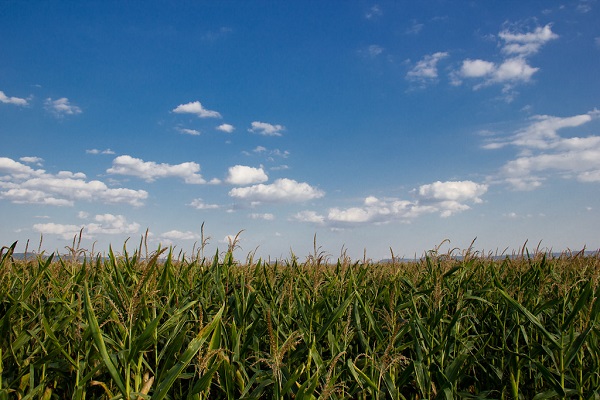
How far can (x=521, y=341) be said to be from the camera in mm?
4750

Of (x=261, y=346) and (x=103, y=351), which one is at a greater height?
(x=103, y=351)

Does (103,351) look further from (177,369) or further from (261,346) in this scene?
(261,346)

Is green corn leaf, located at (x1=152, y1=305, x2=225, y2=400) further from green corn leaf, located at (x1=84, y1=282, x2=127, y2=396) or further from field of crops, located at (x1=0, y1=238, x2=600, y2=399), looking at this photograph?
green corn leaf, located at (x1=84, y1=282, x2=127, y2=396)

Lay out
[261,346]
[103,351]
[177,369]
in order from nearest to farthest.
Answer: [103,351] < [177,369] < [261,346]

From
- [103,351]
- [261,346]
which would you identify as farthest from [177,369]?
[261,346]

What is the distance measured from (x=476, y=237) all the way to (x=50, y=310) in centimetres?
448

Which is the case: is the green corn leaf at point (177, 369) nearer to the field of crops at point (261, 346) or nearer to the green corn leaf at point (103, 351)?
the field of crops at point (261, 346)

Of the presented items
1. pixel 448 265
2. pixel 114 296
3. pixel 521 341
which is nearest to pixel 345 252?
pixel 448 265

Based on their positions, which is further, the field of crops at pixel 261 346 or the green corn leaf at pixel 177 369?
the field of crops at pixel 261 346

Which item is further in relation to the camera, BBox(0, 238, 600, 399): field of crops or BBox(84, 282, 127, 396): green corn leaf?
BBox(0, 238, 600, 399): field of crops

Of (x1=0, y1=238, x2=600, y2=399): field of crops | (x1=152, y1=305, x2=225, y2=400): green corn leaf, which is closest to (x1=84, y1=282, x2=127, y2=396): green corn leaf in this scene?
(x1=0, y1=238, x2=600, y2=399): field of crops

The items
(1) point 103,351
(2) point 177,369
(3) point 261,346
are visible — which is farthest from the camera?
(3) point 261,346

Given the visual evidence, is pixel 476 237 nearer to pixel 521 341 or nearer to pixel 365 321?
pixel 521 341

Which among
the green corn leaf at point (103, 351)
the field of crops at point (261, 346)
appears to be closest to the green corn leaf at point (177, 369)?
the field of crops at point (261, 346)
